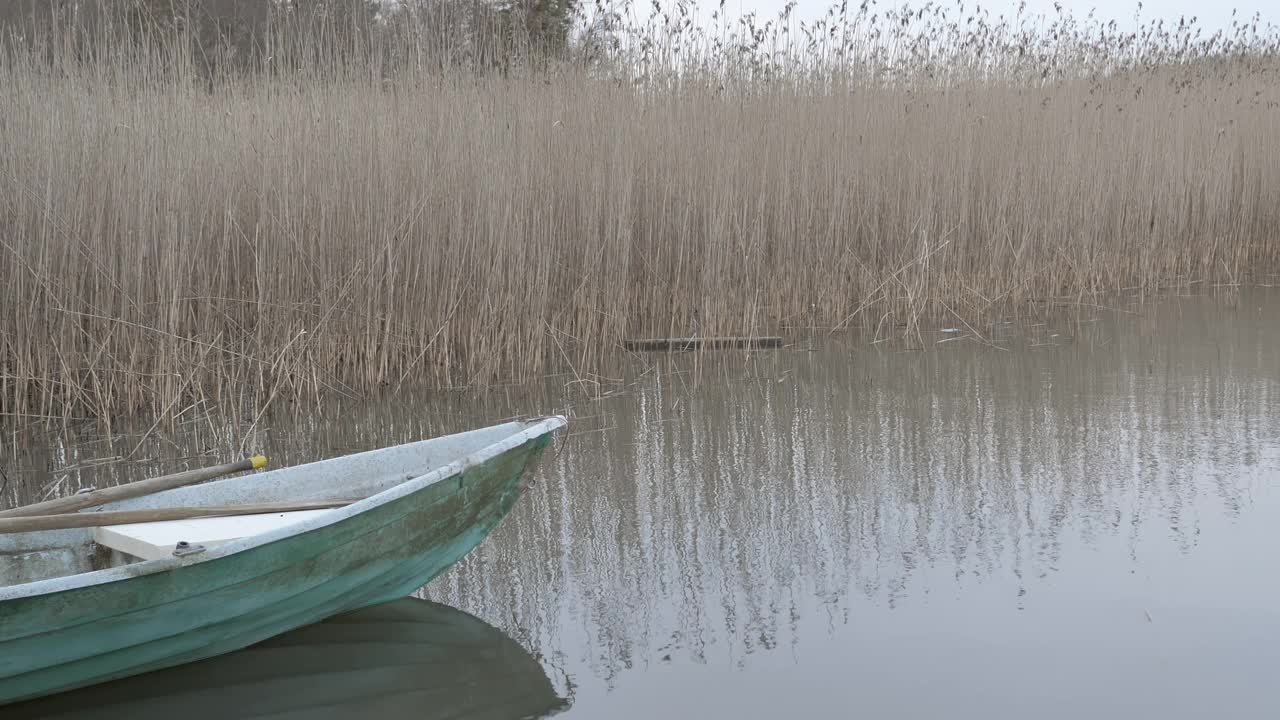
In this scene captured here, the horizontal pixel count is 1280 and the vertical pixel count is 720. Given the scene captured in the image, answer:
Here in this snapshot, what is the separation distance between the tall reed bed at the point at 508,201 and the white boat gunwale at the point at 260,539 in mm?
2372

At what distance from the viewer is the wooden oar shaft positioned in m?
2.35

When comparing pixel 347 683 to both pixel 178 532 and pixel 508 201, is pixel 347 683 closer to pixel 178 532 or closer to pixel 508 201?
pixel 178 532

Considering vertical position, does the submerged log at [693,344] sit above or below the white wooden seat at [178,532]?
above

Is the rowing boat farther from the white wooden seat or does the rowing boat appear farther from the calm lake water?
the calm lake water

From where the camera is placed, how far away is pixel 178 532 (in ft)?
8.50

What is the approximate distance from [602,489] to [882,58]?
166 inches

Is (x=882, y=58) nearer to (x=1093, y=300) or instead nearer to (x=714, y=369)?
(x=1093, y=300)

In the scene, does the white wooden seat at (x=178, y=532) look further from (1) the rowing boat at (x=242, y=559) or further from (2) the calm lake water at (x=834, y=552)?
(2) the calm lake water at (x=834, y=552)

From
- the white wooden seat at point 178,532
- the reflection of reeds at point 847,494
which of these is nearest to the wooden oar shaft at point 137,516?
the white wooden seat at point 178,532

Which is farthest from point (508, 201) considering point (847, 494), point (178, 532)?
point (178, 532)

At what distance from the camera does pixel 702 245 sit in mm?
5980

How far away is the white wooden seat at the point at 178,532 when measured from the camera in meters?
2.49

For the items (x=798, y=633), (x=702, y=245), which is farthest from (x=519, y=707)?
(x=702, y=245)

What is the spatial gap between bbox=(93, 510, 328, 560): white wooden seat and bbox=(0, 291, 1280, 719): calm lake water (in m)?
0.27
